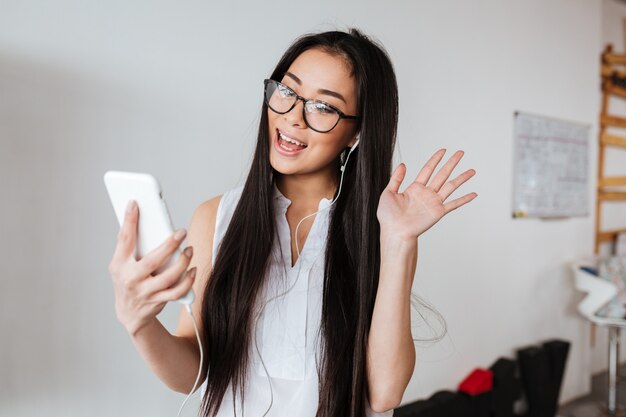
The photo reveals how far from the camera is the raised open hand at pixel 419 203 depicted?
3.43 ft

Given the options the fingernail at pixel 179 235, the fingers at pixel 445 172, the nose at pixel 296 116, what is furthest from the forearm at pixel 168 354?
the fingers at pixel 445 172

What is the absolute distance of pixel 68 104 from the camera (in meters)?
1.52

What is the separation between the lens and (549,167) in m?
3.44

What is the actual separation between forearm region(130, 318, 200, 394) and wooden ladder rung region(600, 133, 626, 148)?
12.9ft

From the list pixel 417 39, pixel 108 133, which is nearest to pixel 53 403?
pixel 108 133

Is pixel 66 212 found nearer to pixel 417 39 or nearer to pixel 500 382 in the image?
pixel 417 39

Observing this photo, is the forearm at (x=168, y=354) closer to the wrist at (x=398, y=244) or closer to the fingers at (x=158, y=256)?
the fingers at (x=158, y=256)

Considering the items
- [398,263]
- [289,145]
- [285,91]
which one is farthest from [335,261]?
[285,91]

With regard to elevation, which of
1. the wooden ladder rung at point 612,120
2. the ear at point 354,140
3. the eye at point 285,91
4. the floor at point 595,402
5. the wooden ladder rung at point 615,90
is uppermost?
the wooden ladder rung at point 615,90

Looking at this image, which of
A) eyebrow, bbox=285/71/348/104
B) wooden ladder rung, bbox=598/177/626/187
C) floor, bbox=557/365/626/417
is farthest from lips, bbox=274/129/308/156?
wooden ladder rung, bbox=598/177/626/187

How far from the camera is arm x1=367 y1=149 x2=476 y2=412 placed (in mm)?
1044

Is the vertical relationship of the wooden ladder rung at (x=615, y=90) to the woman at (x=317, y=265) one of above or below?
above

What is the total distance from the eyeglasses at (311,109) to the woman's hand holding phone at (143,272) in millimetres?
452

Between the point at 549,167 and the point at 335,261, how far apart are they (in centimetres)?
277
